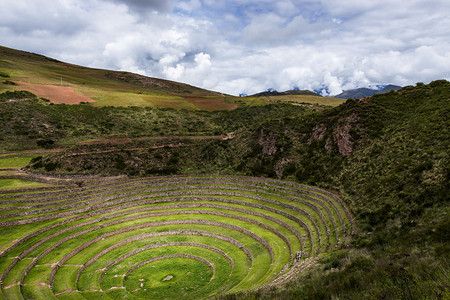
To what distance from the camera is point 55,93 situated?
6956 cm

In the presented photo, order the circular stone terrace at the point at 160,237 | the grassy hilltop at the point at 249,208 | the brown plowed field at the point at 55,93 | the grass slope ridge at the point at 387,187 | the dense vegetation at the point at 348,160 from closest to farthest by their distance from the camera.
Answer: the grass slope ridge at the point at 387,187 → the dense vegetation at the point at 348,160 → the grassy hilltop at the point at 249,208 → the circular stone terrace at the point at 160,237 → the brown plowed field at the point at 55,93

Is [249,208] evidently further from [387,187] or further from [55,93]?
[55,93]

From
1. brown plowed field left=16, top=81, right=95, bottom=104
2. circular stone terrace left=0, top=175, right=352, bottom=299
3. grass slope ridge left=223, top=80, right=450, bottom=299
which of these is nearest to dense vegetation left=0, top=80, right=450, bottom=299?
grass slope ridge left=223, top=80, right=450, bottom=299

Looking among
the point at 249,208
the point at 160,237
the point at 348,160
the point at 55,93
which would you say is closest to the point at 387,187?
Answer: the point at 348,160

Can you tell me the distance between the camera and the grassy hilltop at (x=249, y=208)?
12648 mm

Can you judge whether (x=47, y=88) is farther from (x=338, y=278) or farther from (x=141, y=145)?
(x=338, y=278)

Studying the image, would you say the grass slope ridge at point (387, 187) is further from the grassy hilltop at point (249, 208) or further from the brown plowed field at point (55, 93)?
the brown plowed field at point (55, 93)

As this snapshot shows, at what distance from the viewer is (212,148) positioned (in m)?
46.1

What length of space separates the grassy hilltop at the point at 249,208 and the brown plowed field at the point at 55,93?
1799 cm

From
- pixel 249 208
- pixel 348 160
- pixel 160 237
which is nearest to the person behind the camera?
pixel 160 237

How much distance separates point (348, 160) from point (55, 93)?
77.9 meters

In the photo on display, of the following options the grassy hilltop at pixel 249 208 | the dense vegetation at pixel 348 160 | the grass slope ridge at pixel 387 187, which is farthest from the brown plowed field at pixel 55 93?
the grass slope ridge at pixel 387 187

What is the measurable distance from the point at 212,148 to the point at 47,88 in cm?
5951

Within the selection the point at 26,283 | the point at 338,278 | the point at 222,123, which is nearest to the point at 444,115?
the point at 338,278
